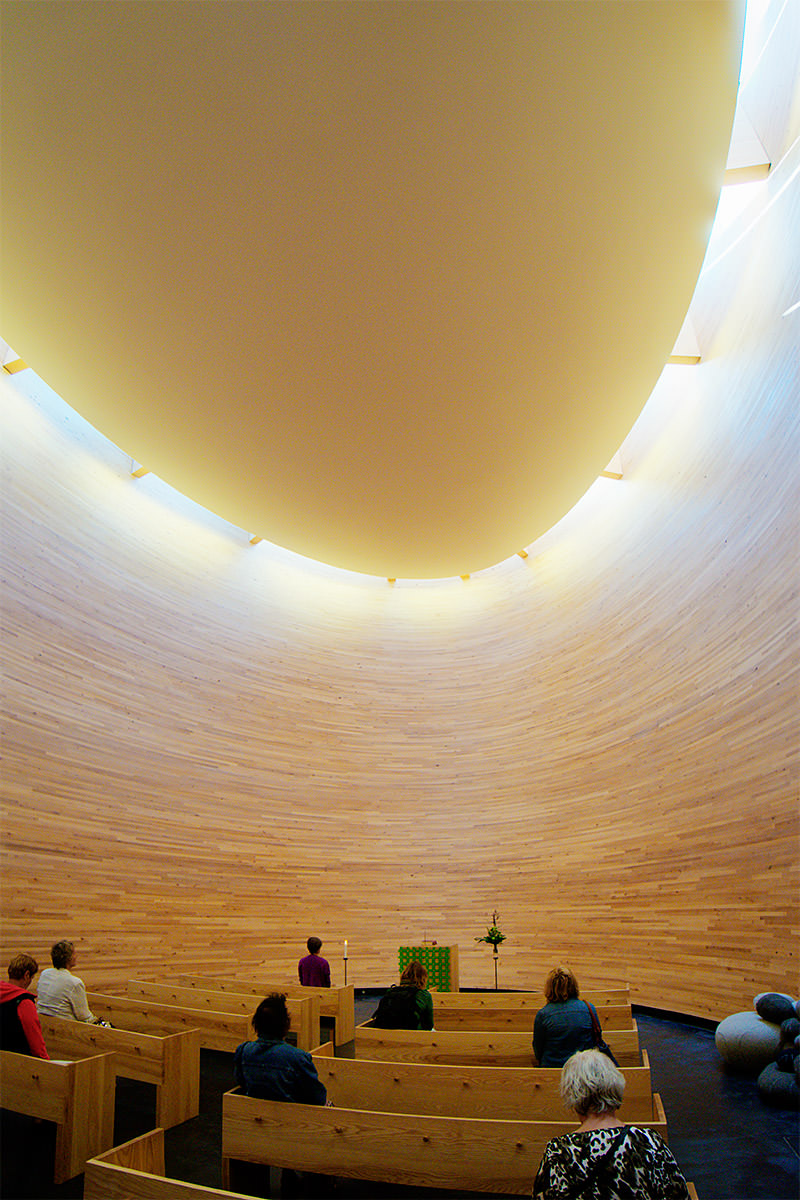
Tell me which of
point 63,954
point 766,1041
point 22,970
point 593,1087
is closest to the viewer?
point 593,1087

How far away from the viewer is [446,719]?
11.0 metres

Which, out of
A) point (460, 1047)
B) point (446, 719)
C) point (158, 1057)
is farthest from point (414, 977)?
point (446, 719)

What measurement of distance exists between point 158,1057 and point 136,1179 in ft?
7.29

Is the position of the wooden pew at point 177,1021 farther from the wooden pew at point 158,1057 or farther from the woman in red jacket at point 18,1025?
the woman in red jacket at point 18,1025

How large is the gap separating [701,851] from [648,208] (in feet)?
18.0

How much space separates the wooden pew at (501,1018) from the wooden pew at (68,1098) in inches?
109

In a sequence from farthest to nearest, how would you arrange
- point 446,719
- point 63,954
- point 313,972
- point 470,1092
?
1. point 446,719
2. point 313,972
3. point 63,954
4. point 470,1092

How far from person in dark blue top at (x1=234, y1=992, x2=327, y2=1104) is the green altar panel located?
5857 millimetres

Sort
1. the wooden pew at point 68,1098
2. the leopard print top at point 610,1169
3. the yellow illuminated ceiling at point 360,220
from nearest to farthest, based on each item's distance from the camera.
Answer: the leopard print top at point 610,1169, the wooden pew at point 68,1098, the yellow illuminated ceiling at point 360,220

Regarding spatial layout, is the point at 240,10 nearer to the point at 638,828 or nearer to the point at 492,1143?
the point at 492,1143

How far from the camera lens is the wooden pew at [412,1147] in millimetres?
2771

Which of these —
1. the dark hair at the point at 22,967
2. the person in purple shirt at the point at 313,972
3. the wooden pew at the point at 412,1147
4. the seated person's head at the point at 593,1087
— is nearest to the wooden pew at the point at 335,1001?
the person in purple shirt at the point at 313,972

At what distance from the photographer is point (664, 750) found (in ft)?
25.5

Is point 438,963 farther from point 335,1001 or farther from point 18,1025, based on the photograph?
point 18,1025
